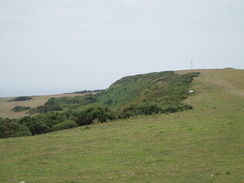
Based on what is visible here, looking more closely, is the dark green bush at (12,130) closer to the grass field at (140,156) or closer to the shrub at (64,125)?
the shrub at (64,125)

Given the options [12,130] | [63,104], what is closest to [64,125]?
[12,130]

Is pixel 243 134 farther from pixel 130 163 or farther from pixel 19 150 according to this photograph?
pixel 19 150

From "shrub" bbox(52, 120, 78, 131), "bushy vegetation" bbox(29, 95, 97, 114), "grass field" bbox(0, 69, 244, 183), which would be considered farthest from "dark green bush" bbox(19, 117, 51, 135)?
"bushy vegetation" bbox(29, 95, 97, 114)

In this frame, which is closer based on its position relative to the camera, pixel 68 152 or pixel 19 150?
pixel 68 152

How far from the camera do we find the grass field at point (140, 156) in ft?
34.0

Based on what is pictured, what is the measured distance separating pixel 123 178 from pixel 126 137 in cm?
877

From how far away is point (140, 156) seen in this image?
13.6 m

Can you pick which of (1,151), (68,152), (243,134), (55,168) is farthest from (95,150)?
(243,134)

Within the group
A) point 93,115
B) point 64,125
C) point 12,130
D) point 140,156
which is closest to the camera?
point 140,156

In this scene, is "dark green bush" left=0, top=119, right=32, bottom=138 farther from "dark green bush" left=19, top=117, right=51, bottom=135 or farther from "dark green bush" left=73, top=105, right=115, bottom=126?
"dark green bush" left=73, top=105, right=115, bottom=126

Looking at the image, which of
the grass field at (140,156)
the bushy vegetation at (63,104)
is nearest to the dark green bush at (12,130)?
the grass field at (140,156)

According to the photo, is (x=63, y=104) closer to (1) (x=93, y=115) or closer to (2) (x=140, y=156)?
(1) (x=93, y=115)

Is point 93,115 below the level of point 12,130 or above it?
above

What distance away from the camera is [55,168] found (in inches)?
490
